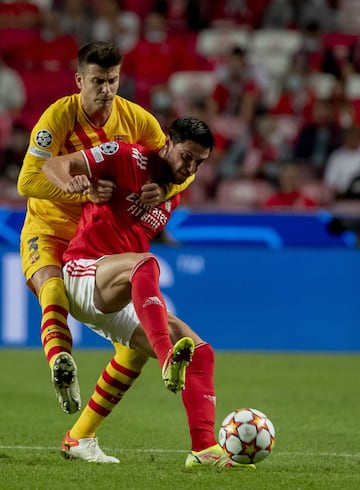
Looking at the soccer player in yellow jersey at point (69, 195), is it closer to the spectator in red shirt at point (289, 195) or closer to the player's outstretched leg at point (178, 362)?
the player's outstretched leg at point (178, 362)

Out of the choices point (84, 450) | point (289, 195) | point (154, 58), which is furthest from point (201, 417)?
point (154, 58)

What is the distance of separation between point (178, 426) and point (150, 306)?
2.14m

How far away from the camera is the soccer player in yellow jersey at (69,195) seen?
5.72 m

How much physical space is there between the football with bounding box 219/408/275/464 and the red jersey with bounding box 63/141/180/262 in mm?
998

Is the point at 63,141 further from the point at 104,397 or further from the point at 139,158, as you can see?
the point at 104,397

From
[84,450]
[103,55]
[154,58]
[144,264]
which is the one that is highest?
[103,55]

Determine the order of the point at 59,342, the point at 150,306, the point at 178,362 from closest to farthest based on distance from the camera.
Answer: the point at 178,362 < the point at 150,306 < the point at 59,342

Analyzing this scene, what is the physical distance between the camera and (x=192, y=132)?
5.41m

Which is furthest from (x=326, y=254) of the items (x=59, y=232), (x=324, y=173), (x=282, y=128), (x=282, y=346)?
(x=59, y=232)

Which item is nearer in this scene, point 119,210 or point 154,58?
point 119,210

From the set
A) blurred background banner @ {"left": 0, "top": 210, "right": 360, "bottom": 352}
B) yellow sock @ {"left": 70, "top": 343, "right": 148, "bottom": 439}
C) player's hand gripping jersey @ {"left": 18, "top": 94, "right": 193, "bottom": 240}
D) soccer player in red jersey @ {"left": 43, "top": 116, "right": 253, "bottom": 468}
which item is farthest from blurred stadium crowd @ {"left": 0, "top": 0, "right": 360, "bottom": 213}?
soccer player in red jersey @ {"left": 43, "top": 116, "right": 253, "bottom": 468}

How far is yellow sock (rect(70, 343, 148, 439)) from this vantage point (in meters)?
5.81

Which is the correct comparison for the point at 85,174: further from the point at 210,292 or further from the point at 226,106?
the point at 226,106

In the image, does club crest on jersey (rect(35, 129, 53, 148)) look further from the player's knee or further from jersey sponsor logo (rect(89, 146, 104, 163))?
the player's knee
